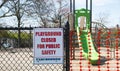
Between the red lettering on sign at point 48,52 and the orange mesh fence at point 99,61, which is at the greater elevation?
the red lettering on sign at point 48,52

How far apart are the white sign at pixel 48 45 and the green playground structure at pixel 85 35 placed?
12354 mm

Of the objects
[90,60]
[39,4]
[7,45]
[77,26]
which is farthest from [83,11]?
[39,4]

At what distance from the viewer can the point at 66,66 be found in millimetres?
5824

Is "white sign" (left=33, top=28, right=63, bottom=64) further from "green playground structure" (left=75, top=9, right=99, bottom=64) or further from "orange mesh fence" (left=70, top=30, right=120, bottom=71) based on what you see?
"green playground structure" (left=75, top=9, right=99, bottom=64)

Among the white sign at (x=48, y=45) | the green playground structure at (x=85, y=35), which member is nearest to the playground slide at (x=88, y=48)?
the green playground structure at (x=85, y=35)

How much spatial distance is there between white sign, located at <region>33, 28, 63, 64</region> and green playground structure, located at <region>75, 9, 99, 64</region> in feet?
40.5

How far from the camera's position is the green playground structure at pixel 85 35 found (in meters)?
18.9

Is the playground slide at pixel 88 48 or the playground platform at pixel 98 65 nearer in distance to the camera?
the playground platform at pixel 98 65

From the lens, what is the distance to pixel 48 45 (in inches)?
220

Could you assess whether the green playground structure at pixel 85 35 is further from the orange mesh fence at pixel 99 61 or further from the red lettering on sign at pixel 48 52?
the red lettering on sign at pixel 48 52

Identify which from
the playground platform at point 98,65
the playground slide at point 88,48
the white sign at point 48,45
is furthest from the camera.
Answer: the playground slide at point 88,48

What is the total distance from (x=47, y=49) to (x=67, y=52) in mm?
407

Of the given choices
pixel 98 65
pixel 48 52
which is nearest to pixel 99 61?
pixel 98 65

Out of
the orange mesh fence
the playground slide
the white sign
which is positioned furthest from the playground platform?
the white sign
